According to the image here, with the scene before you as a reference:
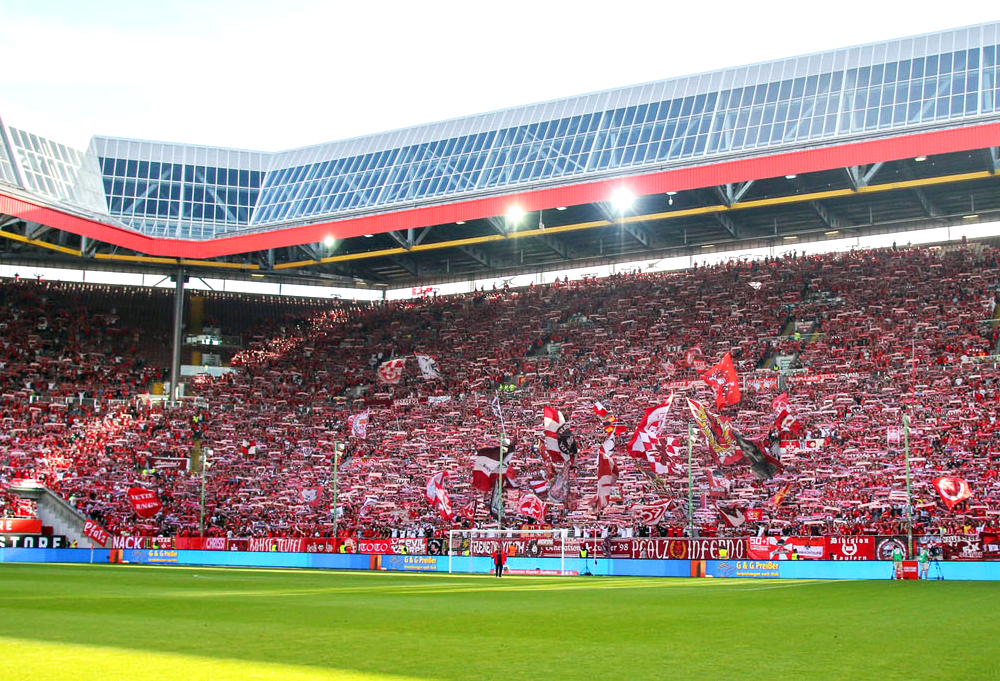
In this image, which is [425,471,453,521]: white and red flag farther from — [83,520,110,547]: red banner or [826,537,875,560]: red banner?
[83,520,110,547]: red banner

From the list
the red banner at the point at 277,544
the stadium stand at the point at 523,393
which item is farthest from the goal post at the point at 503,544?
the red banner at the point at 277,544

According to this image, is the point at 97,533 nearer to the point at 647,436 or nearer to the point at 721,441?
the point at 647,436

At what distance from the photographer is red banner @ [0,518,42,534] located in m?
50.4

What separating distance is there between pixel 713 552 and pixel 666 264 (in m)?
28.0

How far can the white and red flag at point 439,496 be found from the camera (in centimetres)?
4662

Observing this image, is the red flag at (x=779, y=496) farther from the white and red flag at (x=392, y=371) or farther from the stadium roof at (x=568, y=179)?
the white and red flag at (x=392, y=371)

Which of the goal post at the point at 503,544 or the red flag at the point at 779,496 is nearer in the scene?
the red flag at the point at 779,496

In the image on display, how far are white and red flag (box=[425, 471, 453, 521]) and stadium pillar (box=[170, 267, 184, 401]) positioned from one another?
74.3 ft

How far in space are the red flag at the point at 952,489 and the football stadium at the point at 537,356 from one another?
13 centimetres

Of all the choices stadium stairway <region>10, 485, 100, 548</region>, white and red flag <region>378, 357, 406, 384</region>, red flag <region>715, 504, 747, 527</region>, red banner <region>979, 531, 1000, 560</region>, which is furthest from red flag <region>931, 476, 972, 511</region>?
stadium stairway <region>10, 485, 100, 548</region>

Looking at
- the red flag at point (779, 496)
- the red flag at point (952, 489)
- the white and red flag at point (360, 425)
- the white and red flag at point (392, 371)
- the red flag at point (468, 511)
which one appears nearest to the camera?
the red flag at point (952, 489)

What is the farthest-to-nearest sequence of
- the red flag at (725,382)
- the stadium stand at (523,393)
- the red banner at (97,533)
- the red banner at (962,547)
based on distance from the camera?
the red banner at (97,533), the red flag at (725,382), the stadium stand at (523,393), the red banner at (962,547)

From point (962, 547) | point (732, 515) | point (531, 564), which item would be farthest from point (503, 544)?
point (962, 547)

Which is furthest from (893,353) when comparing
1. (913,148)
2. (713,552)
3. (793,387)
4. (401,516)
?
(401,516)
